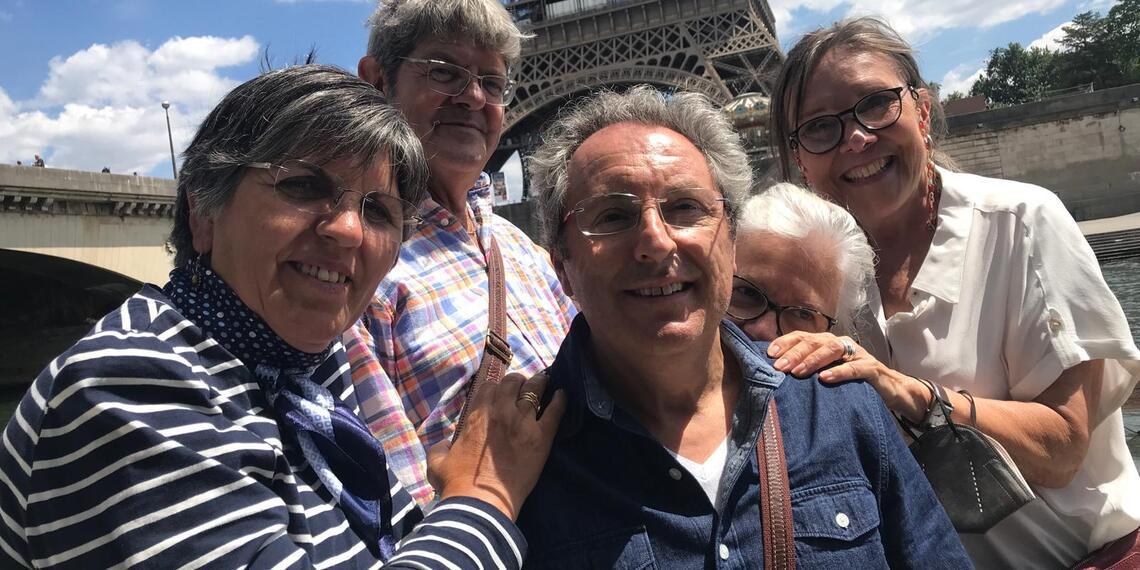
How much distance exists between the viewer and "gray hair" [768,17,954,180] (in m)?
2.32

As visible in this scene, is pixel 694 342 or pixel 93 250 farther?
pixel 93 250

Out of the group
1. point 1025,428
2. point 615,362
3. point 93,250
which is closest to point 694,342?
point 615,362

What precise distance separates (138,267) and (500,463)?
1953 cm

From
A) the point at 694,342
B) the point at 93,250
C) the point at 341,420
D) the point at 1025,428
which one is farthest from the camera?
the point at 93,250

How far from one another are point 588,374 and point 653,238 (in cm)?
33

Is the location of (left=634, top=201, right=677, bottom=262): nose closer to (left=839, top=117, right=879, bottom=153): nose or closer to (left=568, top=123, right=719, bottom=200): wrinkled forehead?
(left=568, top=123, right=719, bottom=200): wrinkled forehead

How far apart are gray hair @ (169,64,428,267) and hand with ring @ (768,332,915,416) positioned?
99 centimetres

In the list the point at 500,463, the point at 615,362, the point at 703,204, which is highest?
the point at 703,204

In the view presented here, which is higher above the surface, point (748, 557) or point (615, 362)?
point (615, 362)

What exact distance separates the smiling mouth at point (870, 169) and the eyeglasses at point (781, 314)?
0.48 m

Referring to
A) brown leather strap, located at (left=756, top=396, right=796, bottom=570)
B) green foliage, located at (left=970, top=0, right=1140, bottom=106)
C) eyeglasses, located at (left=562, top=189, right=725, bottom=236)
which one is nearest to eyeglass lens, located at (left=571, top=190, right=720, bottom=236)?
eyeglasses, located at (left=562, top=189, right=725, bottom=236)

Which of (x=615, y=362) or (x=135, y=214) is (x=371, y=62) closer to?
(x=615, y=362)

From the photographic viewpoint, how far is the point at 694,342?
1573 mm

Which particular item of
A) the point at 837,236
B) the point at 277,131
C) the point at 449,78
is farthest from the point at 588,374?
the point at 449,78
